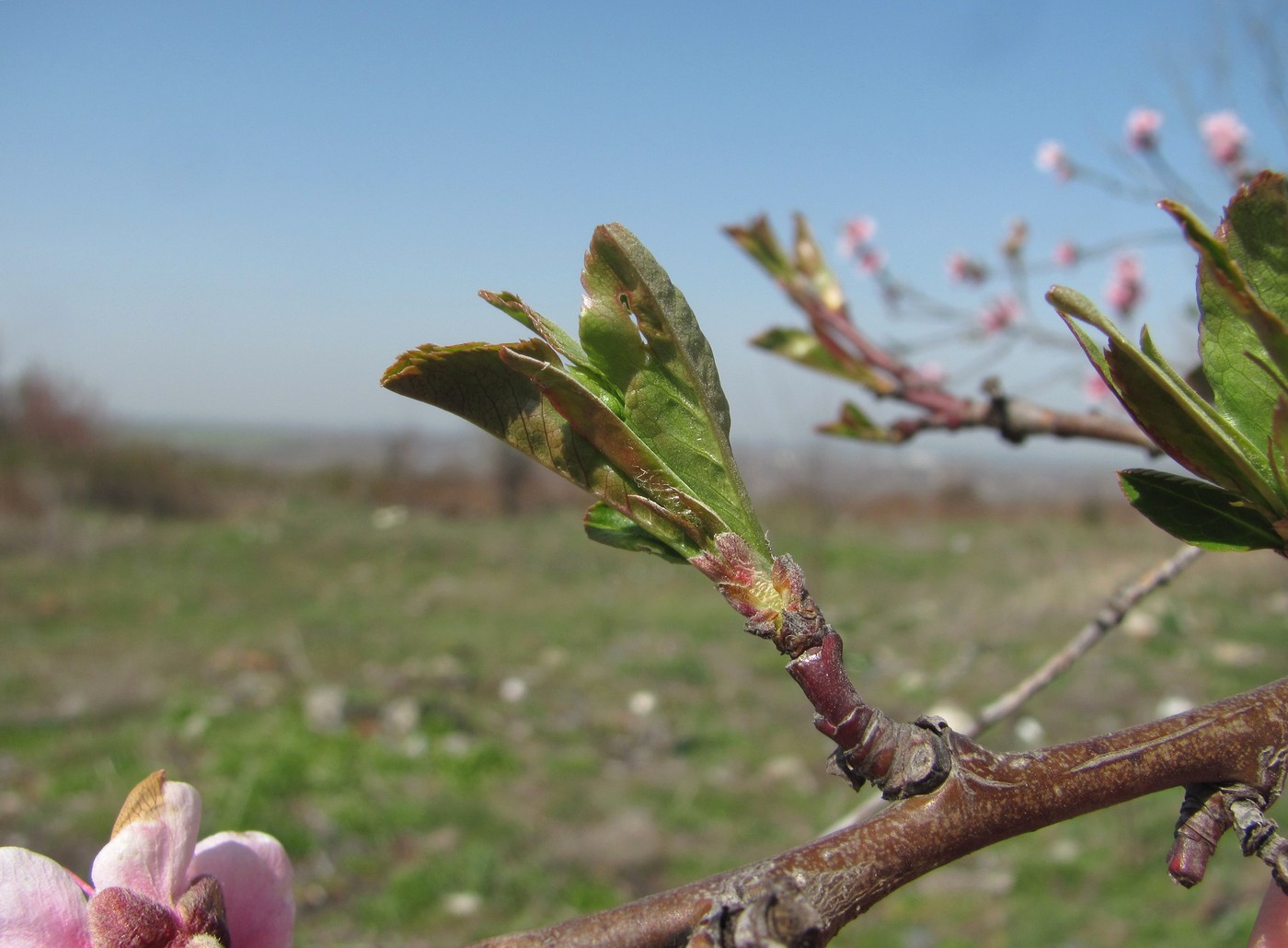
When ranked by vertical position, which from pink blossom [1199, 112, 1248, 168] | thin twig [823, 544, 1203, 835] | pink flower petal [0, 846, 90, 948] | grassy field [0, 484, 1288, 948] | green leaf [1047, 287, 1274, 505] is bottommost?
grassy field [0, 484, 1288, 948]

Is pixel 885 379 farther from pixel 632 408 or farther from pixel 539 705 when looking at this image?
pixel 539 705

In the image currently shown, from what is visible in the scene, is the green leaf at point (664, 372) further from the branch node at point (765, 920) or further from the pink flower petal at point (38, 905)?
the pink flower petal at point (38, 905)

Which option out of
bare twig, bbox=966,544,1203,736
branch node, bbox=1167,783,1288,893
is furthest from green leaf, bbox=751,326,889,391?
branch node, bbox=1167,783,1288,893

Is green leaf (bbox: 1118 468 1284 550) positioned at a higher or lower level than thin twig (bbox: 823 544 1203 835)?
higher

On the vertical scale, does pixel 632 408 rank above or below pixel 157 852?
above

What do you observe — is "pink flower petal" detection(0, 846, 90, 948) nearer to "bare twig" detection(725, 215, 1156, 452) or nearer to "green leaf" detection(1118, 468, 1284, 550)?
"green leaf" detection(1118, 468, 1284, 550)

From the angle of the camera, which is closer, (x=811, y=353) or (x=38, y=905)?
(x=38, y=905)

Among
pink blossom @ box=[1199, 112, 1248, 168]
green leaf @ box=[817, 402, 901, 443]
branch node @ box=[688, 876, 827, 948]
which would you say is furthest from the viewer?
pink blossom @ box=[1199, 112, 1248, 168]

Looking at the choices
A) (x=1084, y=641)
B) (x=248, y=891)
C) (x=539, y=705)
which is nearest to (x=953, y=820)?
(x=248, y=891)
